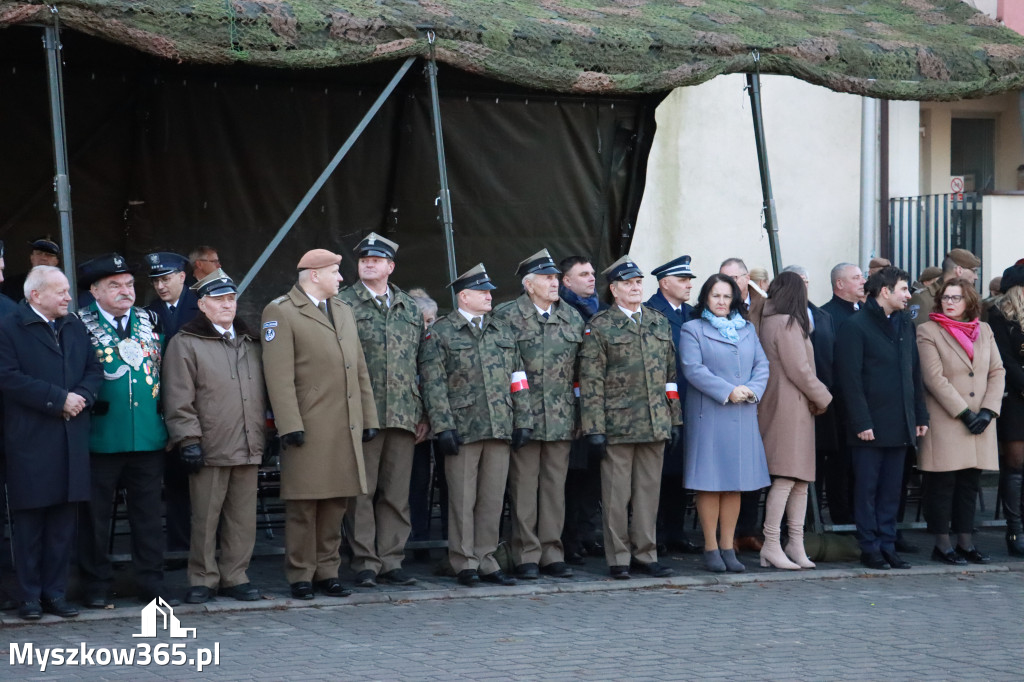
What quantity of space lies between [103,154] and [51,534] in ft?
12.4

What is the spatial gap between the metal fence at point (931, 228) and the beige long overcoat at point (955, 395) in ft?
20.3

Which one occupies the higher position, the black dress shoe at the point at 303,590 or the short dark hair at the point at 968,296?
the short dark hair at the point at 968,296

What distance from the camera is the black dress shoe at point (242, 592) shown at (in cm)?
778

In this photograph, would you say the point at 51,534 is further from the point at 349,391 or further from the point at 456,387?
the point at 456,387

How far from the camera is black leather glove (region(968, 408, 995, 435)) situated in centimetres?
934

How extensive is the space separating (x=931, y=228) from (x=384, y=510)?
9.30 m

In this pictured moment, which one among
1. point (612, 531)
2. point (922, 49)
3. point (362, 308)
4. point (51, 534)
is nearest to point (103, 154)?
point (362, 308)

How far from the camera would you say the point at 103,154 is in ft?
33.9

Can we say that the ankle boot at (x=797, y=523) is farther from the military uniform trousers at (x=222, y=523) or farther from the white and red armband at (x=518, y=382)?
the military uniform trousers at (x=222, y=523)

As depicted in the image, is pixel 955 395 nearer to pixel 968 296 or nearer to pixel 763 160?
pixel 968 296

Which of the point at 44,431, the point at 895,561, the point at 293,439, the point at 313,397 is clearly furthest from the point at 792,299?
the point at 44,431

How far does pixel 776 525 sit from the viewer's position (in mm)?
9133

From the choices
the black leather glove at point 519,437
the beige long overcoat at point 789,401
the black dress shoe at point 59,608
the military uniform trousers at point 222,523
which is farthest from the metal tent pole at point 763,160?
the black dress shoe at point 59,608

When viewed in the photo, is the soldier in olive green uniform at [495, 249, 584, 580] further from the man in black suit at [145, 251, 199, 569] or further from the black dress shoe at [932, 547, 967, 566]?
the black dress shoe at [932, 547, 967, 566]
